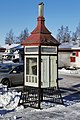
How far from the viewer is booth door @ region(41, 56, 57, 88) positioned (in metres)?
12.2

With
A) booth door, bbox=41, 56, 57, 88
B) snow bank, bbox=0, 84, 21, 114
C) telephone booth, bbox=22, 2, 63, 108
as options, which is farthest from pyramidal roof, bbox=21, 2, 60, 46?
snow bank, bbox=0, 84, 21, 114

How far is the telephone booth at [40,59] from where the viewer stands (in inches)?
471

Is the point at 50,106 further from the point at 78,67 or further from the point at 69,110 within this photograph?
the point at 78,67

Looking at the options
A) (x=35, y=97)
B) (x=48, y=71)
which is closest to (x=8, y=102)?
(x=35, y=97)

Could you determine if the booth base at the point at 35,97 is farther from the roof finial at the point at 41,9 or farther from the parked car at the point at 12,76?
the parked car at the point at 12,76

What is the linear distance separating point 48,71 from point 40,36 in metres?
1.60

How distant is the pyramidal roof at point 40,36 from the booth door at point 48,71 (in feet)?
2.18

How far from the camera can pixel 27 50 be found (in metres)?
12.4

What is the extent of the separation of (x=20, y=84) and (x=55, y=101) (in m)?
7.94

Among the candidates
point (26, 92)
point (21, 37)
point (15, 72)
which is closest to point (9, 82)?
point (15, 72)

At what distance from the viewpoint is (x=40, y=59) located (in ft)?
39.1

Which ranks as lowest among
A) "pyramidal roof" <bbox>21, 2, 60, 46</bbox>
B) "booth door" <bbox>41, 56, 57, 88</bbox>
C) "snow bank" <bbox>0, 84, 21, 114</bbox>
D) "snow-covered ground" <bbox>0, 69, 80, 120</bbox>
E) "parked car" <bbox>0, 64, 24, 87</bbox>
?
"snow-covered ground" <bbox>0, 69, 80, 120</bbox>

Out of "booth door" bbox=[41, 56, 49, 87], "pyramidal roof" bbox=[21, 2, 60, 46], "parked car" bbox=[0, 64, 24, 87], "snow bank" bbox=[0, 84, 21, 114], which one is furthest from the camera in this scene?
"parked car" bbox=[0, 64, 24, 87]

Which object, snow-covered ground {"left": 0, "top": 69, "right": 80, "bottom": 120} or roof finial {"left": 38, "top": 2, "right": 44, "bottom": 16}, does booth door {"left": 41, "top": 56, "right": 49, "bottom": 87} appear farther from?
roof finial {"left": 38, "top": 2, "right": 44, "bottom": 16}
